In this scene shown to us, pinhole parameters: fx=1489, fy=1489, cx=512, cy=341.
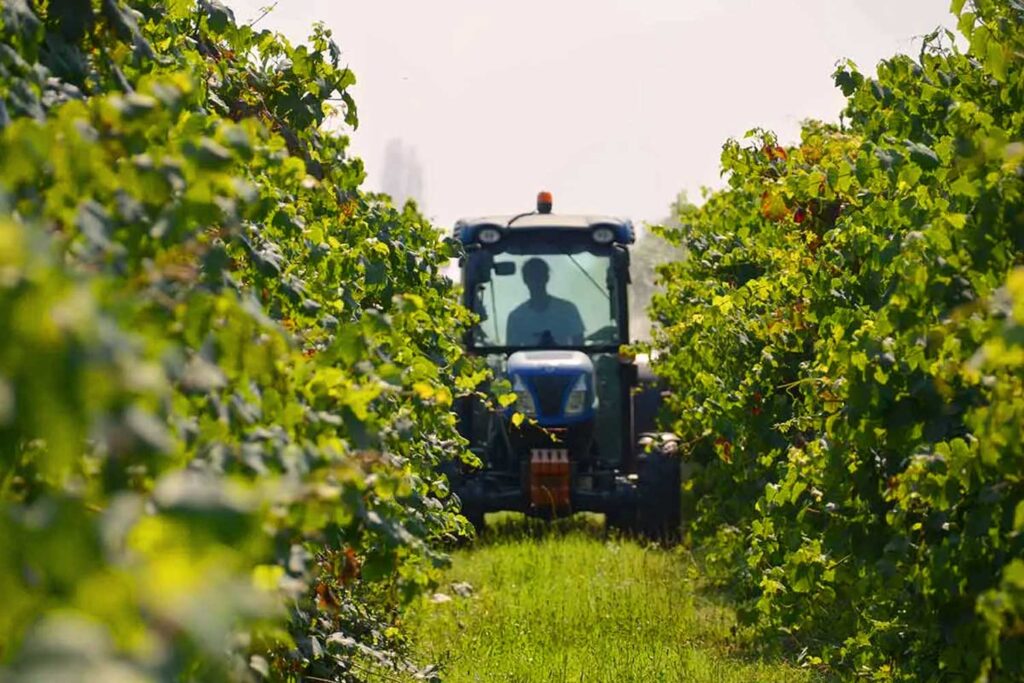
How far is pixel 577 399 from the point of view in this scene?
1068 cm

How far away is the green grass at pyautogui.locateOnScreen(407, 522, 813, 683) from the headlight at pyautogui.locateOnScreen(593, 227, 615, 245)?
2204 millimetres

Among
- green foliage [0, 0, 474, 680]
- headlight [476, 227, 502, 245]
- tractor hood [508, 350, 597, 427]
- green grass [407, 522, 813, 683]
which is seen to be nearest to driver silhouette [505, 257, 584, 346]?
tractor hood [508, 350, 597, 427]

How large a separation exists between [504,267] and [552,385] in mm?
974

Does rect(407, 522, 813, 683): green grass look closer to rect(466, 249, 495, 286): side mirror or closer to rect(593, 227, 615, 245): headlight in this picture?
rect(466, 249, 495, 286): side mirror

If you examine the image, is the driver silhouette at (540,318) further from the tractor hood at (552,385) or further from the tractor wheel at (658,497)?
the tractor wheel at (658,497)

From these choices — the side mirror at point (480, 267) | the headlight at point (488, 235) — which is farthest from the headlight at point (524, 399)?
the headlight at point (488, 235)

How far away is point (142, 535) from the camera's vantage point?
5.00ft

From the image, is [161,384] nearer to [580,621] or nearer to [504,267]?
[580,621]

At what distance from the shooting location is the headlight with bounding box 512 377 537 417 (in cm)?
1052

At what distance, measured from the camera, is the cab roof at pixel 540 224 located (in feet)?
35.3

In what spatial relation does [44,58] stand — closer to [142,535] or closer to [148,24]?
[148,24]

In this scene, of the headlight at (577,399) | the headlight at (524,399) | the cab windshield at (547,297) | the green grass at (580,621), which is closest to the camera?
the green grass at (580,621)

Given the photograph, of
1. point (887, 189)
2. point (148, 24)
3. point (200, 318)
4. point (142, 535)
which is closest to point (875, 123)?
point (887, 189)

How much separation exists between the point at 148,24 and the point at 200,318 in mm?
1946
